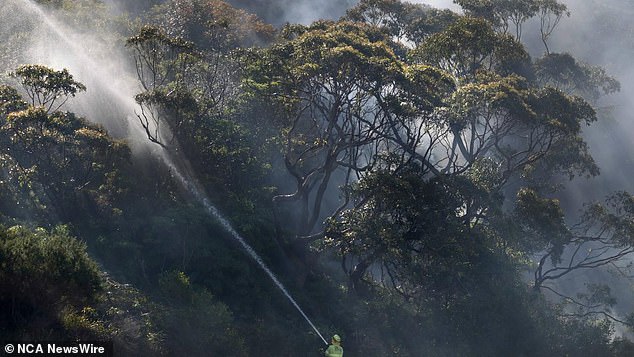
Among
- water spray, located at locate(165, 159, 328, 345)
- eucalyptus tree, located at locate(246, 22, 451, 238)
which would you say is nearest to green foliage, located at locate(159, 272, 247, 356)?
water spray, located at locate(165, 159, 328, 345)

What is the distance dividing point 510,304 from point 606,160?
2959cm

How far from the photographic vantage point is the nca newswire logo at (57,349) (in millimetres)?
15117

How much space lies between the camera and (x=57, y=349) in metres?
15.7

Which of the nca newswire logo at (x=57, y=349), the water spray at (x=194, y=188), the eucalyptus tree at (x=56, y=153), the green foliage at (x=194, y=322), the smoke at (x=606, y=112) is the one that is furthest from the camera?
the smoke at (x=606, y=112)

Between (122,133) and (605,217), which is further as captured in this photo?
(605,217)

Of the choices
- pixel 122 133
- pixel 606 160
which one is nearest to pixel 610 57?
pixel 606 160

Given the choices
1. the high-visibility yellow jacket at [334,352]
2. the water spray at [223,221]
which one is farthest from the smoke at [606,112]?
the high-visibility yellow jacket at [334,352]

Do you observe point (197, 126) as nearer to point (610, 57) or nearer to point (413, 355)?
point (413, 355)

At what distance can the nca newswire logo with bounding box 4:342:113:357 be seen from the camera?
49.6ft

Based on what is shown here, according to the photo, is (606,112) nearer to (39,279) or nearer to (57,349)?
(39,279)

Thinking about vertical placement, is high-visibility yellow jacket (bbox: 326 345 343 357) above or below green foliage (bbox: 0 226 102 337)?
below

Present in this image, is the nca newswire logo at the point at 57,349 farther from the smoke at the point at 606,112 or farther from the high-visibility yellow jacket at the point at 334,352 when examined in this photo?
the smoke at the point at 606,112

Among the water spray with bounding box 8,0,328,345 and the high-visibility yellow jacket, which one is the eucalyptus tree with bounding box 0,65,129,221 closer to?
the water spray with bounding box 8,0,328,345

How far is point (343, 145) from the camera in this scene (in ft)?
88.6
